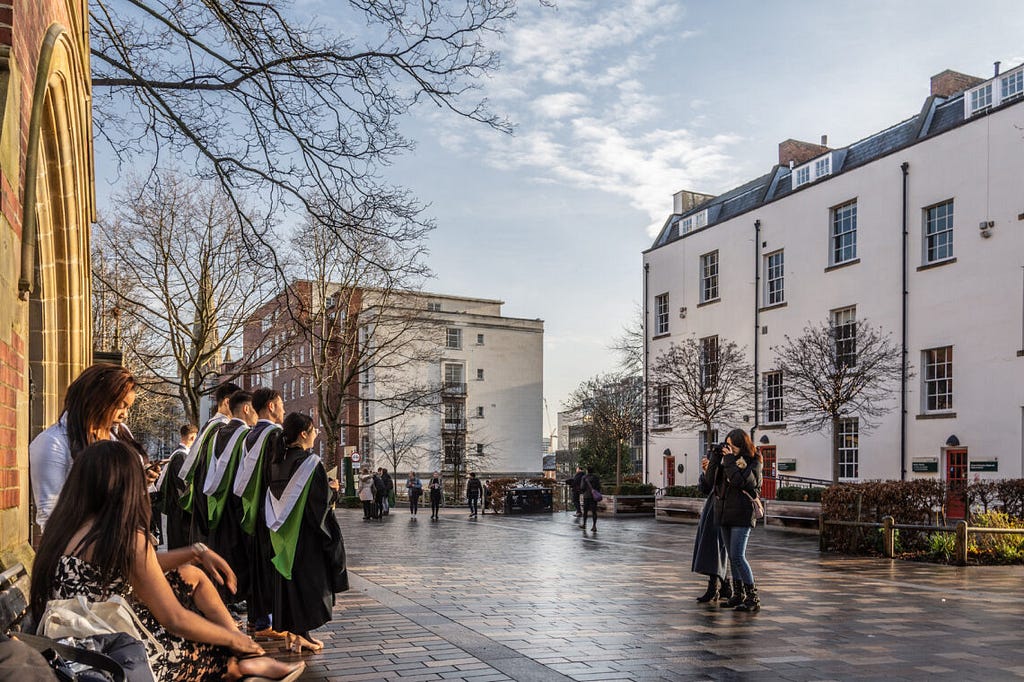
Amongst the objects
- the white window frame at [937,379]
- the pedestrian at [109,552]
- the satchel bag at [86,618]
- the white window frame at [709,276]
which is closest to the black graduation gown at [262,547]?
the pedestrian at [109,552]

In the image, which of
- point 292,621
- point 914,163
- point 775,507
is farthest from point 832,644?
point 914,163

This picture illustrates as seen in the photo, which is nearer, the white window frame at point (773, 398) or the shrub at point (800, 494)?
the shrub at point (800, 494)

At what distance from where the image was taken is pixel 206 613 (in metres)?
4.41

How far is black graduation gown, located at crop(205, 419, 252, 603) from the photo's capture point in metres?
7.55

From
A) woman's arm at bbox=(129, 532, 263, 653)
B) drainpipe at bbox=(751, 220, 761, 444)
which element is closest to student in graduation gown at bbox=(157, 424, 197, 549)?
woman's arm at bbox=(129, 532, 263, 653)

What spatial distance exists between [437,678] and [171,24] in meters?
6.14

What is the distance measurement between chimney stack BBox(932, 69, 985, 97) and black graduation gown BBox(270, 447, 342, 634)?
1102 inches

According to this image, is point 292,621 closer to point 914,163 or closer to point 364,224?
point 364,224

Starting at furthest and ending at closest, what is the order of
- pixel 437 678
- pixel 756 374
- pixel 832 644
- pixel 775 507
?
pixel 756 374 → pixel 775 507 → pixel 832 644 → pixel 437 678

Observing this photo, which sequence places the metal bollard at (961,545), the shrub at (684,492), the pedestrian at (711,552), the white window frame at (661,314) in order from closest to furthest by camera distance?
1. the pedestrian at (711,552)
2. the metal bollard at (961,545)
3. the shrub at (684,492)
4. the white window frame at (661,314)

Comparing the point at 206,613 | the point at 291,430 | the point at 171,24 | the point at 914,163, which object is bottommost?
the point at 206,613

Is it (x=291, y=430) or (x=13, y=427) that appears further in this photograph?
(x=291, y=430)

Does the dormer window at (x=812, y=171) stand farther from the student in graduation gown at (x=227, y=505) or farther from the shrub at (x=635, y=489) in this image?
the student in graduation gown at (x=227, y=505)

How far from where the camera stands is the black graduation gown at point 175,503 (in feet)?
28.4
